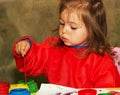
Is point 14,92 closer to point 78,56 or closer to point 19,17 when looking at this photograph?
point 78,56

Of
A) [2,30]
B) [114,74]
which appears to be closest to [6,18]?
[2,30]

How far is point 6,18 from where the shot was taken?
1.54 m

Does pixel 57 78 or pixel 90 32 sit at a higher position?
pixel 90 32

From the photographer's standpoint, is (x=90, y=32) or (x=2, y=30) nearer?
(x=90, y=32)

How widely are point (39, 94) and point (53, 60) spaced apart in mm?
289

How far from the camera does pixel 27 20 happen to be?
5.05 feet

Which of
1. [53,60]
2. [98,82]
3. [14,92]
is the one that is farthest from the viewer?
[53,60]

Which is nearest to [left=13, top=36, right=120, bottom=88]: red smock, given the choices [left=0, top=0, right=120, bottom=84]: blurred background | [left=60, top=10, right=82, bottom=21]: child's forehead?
[left=60, top=10, right=82, bottom=21]: child's forehead

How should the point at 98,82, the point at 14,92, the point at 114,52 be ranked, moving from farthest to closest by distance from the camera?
the point at 114,52
the point at 98,82
the point at 14,92

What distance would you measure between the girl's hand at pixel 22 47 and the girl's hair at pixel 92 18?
15 cm

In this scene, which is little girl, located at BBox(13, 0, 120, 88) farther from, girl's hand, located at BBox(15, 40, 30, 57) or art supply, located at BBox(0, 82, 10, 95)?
art supply, located at BBox(0, 82, 10, 95)

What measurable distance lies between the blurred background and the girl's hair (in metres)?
0.51

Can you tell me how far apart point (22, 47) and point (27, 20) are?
0.62 meters

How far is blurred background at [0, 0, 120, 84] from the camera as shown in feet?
5.01
